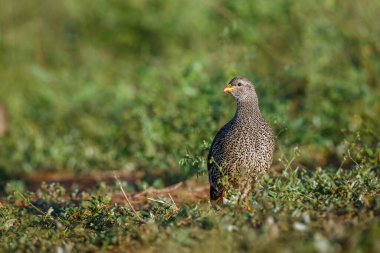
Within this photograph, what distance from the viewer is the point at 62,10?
538 inches

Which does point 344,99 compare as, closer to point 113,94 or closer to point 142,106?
point 142,106

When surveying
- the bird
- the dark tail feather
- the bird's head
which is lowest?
the dark tail feather

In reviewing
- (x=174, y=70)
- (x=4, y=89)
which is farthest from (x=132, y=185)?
(x=4, y=89)

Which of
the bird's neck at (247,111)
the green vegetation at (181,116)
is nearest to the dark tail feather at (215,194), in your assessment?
the green vegetation at (181,116)

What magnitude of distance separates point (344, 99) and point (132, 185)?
321 centimetres

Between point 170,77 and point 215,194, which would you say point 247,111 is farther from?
point 170,77

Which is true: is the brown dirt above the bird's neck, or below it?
below

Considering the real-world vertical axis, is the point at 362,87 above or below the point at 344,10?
below

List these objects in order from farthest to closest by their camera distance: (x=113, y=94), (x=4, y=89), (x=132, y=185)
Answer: (x=4, y=89) → (x=113, y=94) → (x=132, y=185)

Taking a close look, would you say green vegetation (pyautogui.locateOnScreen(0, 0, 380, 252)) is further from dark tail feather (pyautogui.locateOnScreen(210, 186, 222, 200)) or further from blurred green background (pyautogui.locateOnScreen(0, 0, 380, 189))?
dark tail feather (pyautogui.locateOnScreen(210, 186, 222, 200))

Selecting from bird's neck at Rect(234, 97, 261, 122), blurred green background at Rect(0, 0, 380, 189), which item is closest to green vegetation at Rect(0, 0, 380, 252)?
blurred green background at Rect(0, 0, 380, 189)

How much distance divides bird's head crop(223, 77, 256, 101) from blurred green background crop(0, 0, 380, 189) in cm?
45

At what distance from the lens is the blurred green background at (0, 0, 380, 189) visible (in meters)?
8.31

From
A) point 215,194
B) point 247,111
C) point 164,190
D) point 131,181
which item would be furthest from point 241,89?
point 131,181
